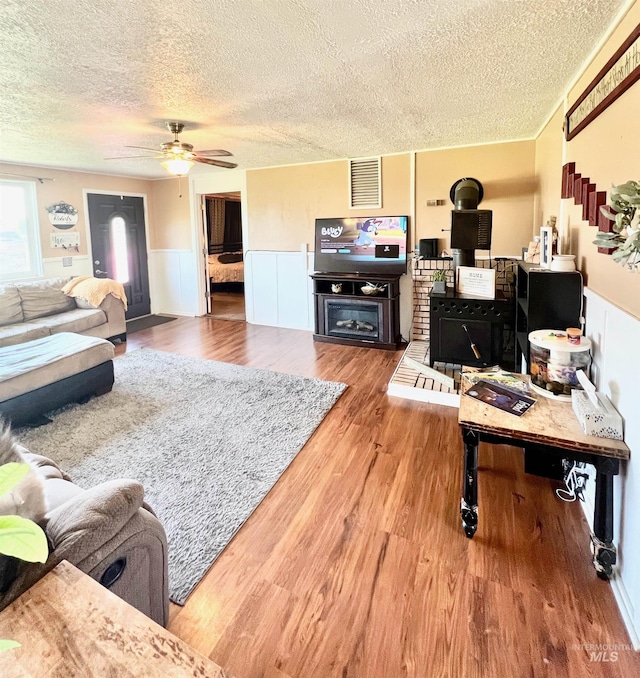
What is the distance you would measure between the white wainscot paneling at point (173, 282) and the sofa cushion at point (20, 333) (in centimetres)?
267

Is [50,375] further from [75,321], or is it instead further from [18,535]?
[18,535]

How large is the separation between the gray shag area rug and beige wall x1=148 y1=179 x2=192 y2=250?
330 centimetres

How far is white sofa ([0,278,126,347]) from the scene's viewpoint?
4438mm

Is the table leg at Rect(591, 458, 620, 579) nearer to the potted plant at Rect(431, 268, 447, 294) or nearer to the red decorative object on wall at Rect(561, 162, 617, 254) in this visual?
the red decorative object on wall at Rect(561, 162, 617, 254)

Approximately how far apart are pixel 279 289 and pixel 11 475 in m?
5.46

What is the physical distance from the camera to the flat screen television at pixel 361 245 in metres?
5.03

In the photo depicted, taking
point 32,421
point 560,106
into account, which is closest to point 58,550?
point 32,421

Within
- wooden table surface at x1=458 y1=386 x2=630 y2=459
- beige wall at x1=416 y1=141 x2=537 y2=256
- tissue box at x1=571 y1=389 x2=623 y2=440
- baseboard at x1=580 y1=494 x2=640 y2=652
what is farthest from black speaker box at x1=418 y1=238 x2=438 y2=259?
baseboard at x1=580 y1=494 x2=640 y2=652

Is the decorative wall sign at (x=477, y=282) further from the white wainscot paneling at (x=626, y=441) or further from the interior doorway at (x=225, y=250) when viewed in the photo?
the interior doorway at (x=225, y=250)

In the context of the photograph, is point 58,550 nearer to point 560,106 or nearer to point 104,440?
point 104,440

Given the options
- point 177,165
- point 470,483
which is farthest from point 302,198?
point 470,483

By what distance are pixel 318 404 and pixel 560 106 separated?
9.74 ft

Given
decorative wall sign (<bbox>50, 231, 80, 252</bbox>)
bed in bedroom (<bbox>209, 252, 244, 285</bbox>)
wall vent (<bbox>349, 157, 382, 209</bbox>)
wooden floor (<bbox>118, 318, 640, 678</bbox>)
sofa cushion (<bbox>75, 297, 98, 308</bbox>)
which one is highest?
wall vent (<bbox>349, 157, 382, 209</bbox>)

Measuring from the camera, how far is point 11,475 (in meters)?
0.72
